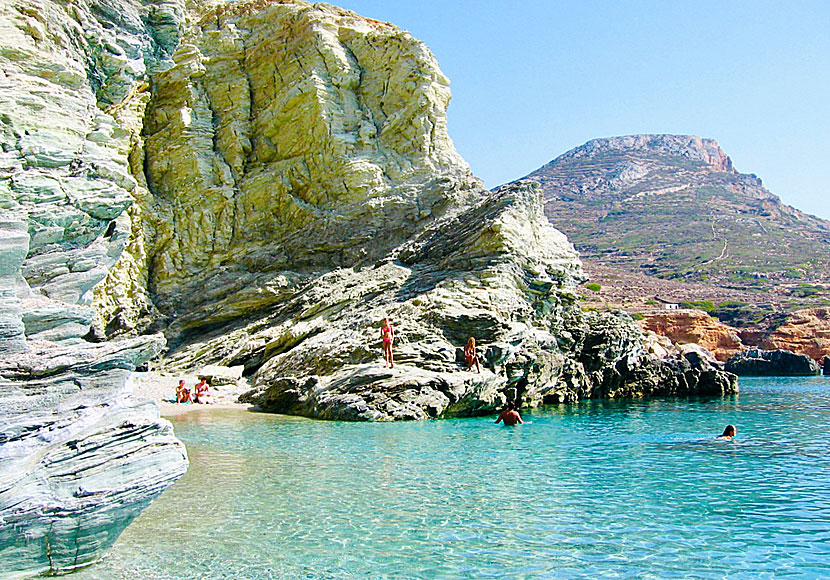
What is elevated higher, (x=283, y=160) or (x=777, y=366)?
(x=283, y=160)

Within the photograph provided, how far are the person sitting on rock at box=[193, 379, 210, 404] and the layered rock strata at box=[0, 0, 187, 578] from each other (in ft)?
51.7

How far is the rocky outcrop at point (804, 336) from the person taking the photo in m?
59.7

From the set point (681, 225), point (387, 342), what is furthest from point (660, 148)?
point (387, 342)

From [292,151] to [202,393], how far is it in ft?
53.2

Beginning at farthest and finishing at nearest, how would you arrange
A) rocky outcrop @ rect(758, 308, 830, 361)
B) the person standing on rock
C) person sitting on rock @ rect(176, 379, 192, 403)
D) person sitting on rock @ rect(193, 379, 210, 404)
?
1. rocky outcrop @ rect(758, 308, 830, 361)
2. person sitting on rock @ rect(193, 379, 210, 404)
3. person sitting on rock @ rect(176, 379, 192, 403)
4. the person standing on rock

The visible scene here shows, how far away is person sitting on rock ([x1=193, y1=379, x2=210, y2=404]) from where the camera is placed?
2284 cm

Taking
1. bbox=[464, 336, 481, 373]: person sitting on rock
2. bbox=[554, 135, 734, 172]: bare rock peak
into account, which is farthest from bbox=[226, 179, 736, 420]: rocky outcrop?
bbox=[554, 135, 734, 172]: bare rock peak

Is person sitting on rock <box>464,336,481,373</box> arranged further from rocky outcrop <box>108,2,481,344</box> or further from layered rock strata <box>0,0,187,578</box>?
layered rock strata <box>0,0,187,578</box>

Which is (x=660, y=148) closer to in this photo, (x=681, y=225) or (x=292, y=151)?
(x=681, y=225)

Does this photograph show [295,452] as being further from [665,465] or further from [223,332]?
[223,332]

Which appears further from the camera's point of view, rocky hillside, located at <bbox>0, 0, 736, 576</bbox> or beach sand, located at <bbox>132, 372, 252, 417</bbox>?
beach sand, located at <bbox>132, 372, 252, 417</bbox>

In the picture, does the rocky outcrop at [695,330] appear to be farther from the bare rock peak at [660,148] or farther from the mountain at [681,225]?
the bare rock peak at [660,148]

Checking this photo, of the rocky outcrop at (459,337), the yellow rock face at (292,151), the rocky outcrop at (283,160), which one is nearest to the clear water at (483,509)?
the rocky outcrop at (459,337)

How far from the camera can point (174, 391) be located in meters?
24.0
